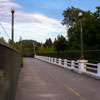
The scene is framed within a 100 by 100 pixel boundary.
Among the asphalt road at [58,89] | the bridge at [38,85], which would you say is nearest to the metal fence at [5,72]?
the bridge at [38,85]

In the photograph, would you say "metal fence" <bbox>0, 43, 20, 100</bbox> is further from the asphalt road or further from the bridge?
the asphalt road

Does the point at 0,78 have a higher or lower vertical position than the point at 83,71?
higher

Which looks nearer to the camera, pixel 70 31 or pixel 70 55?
pixel 70 55

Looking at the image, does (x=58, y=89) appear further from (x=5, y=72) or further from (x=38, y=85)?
(x=5, y=72)

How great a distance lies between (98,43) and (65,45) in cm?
1781

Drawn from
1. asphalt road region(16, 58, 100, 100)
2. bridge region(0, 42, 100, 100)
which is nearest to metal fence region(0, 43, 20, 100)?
bridge region(0, 42, 100, 100)

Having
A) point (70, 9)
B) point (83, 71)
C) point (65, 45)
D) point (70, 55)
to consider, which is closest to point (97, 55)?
point (83, 71)

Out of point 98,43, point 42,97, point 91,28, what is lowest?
point 42,97

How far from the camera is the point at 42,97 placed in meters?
7.54

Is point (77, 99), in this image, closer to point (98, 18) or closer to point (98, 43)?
point (98, 43)

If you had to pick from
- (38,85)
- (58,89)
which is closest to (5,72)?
(58,89)

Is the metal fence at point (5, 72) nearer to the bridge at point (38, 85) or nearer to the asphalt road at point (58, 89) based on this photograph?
the bridge at point (38, 85)

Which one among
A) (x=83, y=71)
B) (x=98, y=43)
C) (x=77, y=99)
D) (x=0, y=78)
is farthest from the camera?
(x=98, y=43)

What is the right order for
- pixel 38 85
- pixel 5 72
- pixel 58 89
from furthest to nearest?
pixel 38 85, pixel 58 89, pixel 5 72
